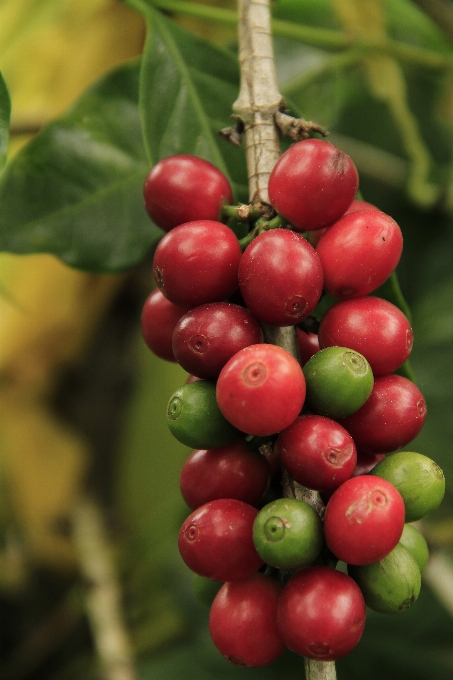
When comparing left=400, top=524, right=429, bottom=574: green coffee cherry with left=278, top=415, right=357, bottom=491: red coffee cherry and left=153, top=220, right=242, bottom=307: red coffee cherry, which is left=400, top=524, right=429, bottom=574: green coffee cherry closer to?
left=278, top=415, right=357, bottom=491: red coffee cherry

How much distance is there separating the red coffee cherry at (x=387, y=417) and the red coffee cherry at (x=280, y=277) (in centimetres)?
9

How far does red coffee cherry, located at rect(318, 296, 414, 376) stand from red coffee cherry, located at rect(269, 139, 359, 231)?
0.27 ft

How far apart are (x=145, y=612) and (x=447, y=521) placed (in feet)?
2.21

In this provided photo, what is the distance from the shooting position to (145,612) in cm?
136

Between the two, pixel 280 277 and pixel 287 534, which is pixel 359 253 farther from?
pixel 287 534

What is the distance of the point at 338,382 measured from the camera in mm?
451

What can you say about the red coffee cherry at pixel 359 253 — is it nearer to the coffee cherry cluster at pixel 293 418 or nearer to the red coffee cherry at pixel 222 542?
the coffee cherry cluster at pixel 293 418

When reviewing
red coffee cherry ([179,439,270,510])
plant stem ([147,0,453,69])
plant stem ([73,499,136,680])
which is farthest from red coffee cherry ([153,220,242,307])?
plant stem ([73,499,136,680])

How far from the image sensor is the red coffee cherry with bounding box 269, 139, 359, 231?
20.1 inches

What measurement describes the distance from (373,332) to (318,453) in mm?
114

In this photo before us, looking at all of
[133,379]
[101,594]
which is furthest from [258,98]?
[101,594]

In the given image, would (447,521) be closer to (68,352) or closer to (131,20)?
(68,352)

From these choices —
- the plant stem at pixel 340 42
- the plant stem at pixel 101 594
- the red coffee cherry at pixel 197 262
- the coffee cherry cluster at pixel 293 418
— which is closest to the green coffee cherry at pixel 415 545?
the coffee cherry cluster at pixel 293 418

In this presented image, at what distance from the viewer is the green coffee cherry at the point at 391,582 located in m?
0.45
